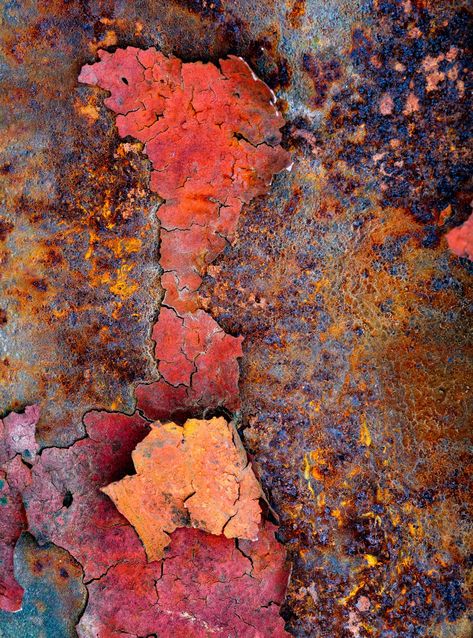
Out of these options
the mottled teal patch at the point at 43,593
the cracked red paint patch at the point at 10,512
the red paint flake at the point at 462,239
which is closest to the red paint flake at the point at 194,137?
the red paint flake at the point at 462,239

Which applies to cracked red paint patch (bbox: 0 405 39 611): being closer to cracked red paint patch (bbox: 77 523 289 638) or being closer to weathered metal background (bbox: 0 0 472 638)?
weathered metal background (bbox: 0 0 472 638)

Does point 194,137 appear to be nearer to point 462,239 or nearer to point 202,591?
point 462,239

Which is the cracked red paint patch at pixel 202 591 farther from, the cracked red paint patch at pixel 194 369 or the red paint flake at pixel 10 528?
the cracked red paint patch at pixel 194 369

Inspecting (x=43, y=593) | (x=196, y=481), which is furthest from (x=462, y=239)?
(x=43, y=593)

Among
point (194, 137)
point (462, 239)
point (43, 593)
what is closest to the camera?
point (462, 239)

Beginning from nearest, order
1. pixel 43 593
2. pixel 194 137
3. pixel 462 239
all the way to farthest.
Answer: pixel 462 239 → pixel 194 137 → pixel 43 593
